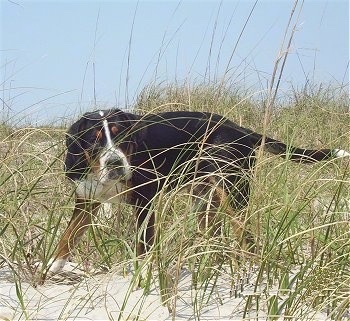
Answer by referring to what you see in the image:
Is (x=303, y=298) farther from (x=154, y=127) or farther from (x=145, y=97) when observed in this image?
(x=145, y=97)

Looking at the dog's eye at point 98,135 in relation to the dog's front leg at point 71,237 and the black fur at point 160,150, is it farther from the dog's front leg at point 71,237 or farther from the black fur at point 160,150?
the dog's front leg at point 71,237

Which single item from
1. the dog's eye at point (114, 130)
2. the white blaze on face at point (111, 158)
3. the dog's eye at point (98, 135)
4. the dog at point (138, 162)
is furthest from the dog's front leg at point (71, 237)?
the dog's eye at point (114, 130)

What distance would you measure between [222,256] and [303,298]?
0.47 m

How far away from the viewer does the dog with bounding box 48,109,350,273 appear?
315cm

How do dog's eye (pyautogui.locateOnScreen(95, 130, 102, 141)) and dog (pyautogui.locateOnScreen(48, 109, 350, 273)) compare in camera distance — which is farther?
dog's eye (pyautogui.locateOnScreen(95, 130, 102, 141))

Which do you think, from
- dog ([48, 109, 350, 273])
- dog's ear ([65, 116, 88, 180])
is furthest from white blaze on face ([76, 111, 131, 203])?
dog's ear ([65, 116, 88, 180])

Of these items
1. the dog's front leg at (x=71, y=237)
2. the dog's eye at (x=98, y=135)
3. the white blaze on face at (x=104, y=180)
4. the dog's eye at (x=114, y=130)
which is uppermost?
the dog's eye at (x=114, y=130)

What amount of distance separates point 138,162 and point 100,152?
48cm

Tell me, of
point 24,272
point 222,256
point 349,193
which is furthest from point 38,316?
→ point 349,193

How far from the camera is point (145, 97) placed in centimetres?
897

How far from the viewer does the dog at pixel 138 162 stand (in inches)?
124

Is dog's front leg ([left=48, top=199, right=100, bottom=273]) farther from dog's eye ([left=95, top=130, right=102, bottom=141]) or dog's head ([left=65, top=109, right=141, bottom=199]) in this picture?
dog's eye ([left=95, top=130, right=102, bottom=141])

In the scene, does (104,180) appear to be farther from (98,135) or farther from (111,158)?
(98,135)

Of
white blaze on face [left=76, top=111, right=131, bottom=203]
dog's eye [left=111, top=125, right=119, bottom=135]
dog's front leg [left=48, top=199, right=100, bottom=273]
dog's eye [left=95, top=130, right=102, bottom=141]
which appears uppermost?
dog's eye [left=111, top=125, right=119, bottom=135]
